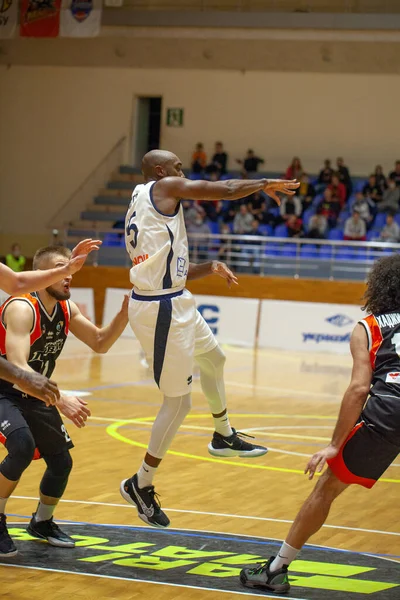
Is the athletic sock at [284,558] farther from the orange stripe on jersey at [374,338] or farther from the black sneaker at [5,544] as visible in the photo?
the black sneaker at [5,544]

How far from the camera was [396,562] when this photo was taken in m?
5.92

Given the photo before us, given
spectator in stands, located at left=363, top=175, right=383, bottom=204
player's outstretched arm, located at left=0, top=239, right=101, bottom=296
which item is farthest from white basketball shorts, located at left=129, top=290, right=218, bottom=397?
spectator in stands, located at left=363, top=175, right=383, bottom=204

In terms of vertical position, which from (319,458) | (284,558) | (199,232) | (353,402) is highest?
(199,232)

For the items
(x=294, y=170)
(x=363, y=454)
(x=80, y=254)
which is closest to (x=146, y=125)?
(x=294, y=170)

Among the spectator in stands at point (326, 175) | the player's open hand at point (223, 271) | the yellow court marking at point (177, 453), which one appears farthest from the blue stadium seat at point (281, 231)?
the player's open hand at point (223, 271)

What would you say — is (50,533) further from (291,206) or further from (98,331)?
(291,206)

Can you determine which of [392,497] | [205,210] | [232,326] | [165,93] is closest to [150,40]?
[165,93]

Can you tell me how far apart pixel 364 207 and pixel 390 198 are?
3.22 feet

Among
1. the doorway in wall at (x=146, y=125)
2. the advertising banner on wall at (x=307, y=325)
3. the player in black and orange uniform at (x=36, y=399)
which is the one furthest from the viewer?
the doorway in wall at (x=146, y=125)

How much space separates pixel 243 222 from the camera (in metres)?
23.8

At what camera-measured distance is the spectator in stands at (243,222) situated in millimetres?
23766

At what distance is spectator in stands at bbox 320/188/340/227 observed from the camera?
939 inches

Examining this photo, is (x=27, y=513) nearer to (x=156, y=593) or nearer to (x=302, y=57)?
(x=156, y=593)

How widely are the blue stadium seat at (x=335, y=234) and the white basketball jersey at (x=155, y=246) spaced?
18100mm
